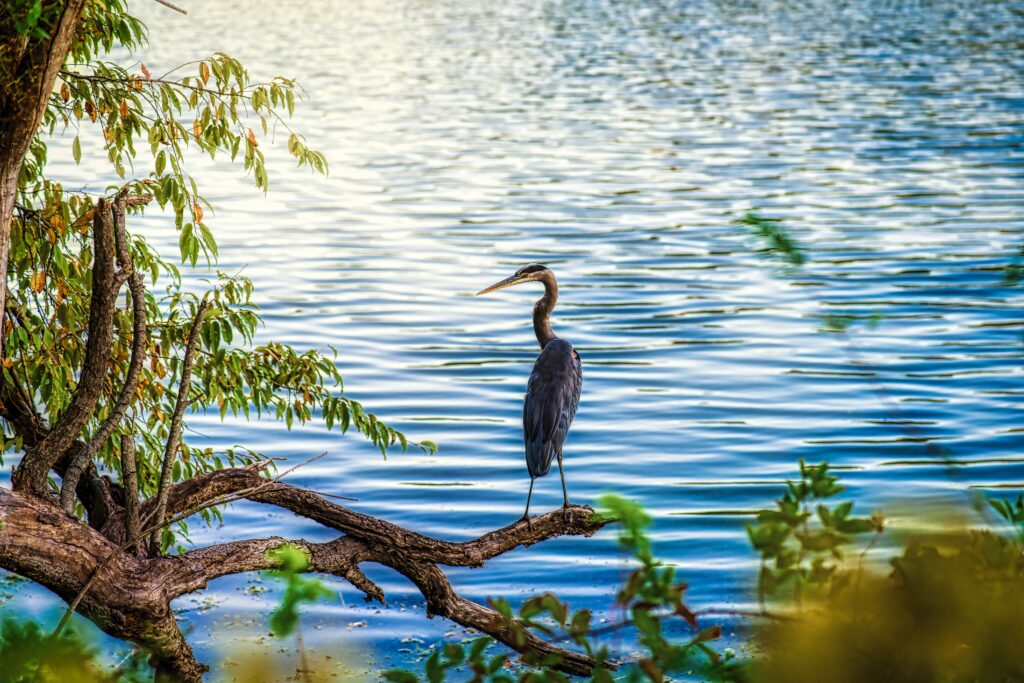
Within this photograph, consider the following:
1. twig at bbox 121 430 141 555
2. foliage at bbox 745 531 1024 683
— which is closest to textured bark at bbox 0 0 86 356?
twig at bbox 121 430 141 555

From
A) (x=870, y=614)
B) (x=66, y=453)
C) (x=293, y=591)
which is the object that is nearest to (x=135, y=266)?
(x=66, y=453)

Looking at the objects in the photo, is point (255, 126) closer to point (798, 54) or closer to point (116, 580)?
point (798, 54)

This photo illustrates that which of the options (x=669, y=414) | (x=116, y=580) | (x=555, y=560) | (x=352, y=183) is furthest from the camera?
(x=352, y=183)

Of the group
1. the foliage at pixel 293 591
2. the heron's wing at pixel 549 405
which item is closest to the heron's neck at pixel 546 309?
the heron's wing at pixel 549 405

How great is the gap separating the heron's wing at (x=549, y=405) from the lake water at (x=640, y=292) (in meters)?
1.99

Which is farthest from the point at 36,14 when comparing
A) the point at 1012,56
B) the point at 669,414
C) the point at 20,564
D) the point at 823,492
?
the point at 1012,56

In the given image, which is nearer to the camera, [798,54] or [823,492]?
[823,492]

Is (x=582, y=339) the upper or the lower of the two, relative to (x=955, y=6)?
lower

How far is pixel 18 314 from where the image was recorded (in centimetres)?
735

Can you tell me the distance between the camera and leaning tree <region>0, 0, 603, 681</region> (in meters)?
5.77

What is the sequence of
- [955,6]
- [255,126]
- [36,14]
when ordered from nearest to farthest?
[36,14] < [255,126] < [955,6]

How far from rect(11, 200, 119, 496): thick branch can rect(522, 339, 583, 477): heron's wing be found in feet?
9.42

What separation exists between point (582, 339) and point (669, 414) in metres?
3.05

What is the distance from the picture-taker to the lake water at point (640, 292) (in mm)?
12164
